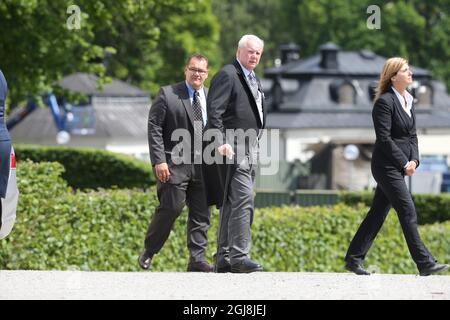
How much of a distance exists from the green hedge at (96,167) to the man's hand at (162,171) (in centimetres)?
1511

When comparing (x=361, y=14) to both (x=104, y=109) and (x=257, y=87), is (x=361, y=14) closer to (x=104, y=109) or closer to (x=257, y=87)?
(x=104, y=109)

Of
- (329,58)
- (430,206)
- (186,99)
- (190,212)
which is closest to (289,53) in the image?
(329,58)

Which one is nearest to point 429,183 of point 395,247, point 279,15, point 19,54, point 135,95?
point 135,95

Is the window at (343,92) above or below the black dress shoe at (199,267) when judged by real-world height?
below

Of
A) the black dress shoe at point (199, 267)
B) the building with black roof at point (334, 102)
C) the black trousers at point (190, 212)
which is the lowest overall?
the building with black roof at point (334, 102)

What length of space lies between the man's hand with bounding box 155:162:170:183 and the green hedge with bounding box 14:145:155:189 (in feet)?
→ 49.6

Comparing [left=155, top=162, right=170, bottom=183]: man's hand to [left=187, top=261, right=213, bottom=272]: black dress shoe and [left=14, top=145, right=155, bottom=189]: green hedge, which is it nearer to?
[left=187, top=261, right=213, bottom=272]: black dress shoe

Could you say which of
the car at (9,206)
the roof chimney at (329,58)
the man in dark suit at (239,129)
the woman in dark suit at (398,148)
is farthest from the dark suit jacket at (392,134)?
the roof chimney at (329,58)

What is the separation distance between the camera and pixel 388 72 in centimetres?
1238

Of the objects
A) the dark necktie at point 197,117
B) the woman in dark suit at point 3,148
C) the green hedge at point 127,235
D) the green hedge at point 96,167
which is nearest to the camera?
the woman in dark suit at point 3,148

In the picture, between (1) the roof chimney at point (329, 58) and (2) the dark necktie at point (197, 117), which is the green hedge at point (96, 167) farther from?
(1) the roof chimney at point (329, 58)

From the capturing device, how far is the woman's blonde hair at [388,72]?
40.5 feet

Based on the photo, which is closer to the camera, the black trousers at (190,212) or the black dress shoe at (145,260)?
the black trousers at (190,212)
